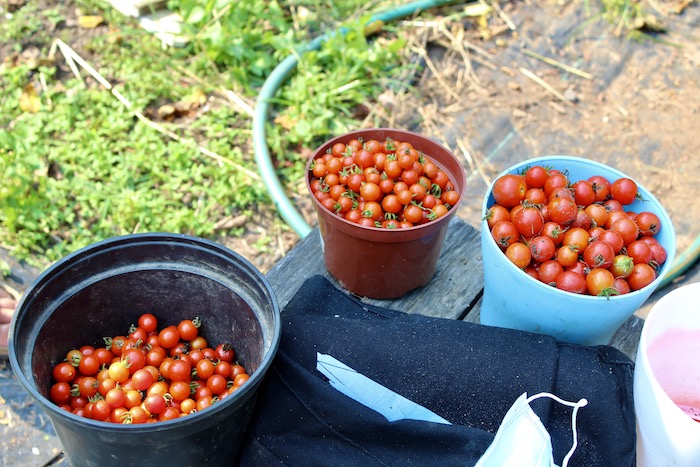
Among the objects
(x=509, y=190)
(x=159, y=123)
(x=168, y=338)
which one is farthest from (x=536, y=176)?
(x=159, y=123)

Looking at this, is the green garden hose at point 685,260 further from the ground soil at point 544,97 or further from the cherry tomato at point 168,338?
the cherry tomato at point 168,338

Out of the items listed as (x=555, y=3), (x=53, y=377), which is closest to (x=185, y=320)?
(x=53, y=377)

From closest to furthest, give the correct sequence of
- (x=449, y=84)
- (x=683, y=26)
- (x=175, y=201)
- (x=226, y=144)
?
(x=175, y=201) → (x=226, y=144) → (x=449, y=84) → (x=683, y=26)

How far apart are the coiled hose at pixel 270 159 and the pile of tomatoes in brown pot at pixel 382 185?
0.85 metres

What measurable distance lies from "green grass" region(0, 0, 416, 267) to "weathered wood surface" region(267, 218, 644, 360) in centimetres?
87

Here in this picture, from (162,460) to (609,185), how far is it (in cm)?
111

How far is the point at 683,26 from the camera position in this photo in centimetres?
348

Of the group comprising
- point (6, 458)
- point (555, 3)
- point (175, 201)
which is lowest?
point (6, 458)

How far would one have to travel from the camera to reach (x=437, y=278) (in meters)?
1.74

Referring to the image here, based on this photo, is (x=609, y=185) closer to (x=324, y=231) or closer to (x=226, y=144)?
(x=324, y=231)

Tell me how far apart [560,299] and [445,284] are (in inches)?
19.4

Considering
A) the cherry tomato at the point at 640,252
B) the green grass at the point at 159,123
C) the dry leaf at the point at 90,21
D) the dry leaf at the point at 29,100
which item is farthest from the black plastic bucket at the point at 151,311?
the dry leaf at the point at 90,21

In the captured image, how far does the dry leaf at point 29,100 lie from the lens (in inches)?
112

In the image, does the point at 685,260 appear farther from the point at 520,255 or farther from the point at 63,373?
the point at 63,373
